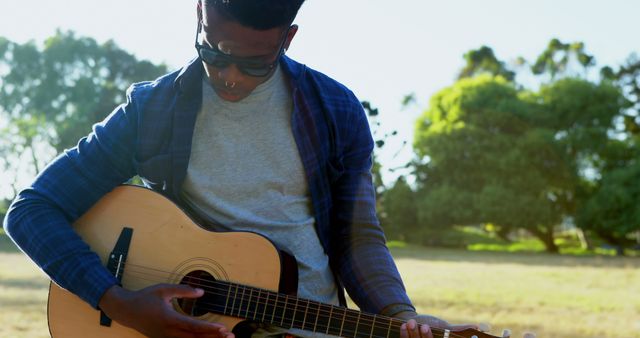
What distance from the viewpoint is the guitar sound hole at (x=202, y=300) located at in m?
2.33

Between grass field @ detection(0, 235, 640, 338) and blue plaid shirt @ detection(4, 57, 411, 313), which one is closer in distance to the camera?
blue plaid shirt @ detection(4, 57, 411, 313)

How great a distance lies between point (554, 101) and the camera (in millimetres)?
31422

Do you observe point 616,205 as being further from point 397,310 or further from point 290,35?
point 290,35

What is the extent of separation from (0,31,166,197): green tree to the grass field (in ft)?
40.4

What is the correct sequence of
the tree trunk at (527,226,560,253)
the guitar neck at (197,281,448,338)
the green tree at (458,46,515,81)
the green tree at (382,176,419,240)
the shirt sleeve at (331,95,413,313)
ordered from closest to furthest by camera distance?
the guitar neck at (197,281,448,338)
the shirt sleeve at (331,95,413,313)
the tree trunk at (527,226,560,253)
the green tree at (382,176,419,240)
the green tree at (458,46,515,81)

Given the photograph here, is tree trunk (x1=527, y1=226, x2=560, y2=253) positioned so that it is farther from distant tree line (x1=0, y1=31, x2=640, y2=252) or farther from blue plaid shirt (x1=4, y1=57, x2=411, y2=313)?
blue plaid shirt (x1=4, y1=57, x2=411, y2=313)

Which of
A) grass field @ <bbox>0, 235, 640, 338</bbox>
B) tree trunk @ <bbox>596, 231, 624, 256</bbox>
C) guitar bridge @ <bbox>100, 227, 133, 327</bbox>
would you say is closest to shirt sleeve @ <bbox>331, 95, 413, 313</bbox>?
guitar bridge @ <bbox>100, 227, 133, 327</bbox>

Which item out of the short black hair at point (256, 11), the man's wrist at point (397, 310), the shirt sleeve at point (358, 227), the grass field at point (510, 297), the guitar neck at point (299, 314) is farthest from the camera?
the grass field at point (510, 297)

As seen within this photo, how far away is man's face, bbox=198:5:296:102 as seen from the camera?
217 cm

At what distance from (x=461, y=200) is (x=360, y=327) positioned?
94.4 feet

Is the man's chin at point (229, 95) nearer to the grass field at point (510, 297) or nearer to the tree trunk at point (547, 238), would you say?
the grass field at point (510, 297)

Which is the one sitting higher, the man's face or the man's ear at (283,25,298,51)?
the man's ear at (283,25,298,51)

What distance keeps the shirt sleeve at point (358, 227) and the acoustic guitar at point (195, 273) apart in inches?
8.6

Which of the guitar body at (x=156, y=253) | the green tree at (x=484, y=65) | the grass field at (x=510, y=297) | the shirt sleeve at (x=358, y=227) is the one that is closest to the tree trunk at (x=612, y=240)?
the grass field at (x=510, y=297)
